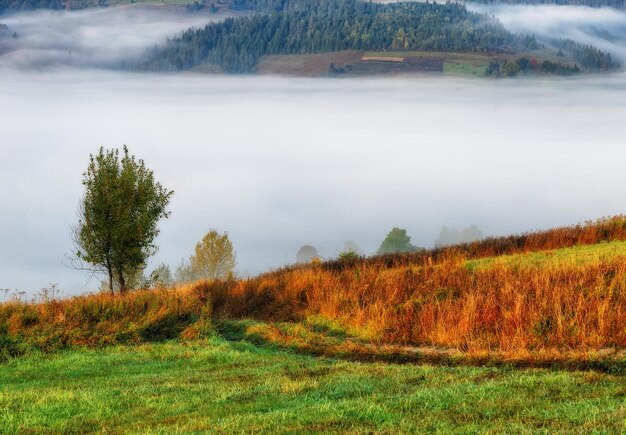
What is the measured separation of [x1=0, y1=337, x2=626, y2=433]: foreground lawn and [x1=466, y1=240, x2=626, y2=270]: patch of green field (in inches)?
422

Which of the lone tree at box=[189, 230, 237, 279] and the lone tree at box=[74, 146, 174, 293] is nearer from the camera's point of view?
the lone tree at box=[74, 146, 174, 293]

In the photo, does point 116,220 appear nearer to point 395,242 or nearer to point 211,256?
point 211,256

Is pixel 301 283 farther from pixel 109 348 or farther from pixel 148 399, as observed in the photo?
pixel 148 399

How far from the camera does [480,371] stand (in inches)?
565

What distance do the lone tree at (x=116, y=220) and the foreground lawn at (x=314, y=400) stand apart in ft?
65.5

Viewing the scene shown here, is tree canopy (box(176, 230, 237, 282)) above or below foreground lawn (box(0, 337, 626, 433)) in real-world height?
below

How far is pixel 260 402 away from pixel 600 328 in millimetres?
8254

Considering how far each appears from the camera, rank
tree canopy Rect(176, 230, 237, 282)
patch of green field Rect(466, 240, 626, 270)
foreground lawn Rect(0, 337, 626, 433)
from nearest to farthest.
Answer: foreground lawn Rect(0, 337, 626, 433) < patch of green field Rect(466, 240, 626, 270) < tree canopy Rect(176, 230, 237, 282)

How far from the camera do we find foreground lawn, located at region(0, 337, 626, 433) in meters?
10.7

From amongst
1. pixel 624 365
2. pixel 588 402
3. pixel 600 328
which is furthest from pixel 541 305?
pixel 588 402

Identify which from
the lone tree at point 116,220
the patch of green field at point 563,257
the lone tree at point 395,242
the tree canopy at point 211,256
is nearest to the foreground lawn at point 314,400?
the patch of green field at point 563,257

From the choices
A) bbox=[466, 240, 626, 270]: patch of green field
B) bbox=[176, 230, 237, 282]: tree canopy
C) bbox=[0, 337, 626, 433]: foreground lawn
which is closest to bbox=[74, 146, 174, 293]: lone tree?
bbox=[466, 240, 626, 270]: patch of green field

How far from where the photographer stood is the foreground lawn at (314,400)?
35.2 feet

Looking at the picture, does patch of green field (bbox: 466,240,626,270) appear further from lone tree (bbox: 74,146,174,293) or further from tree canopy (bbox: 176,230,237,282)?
tree canopy (bbox: 176,230,237,282)
